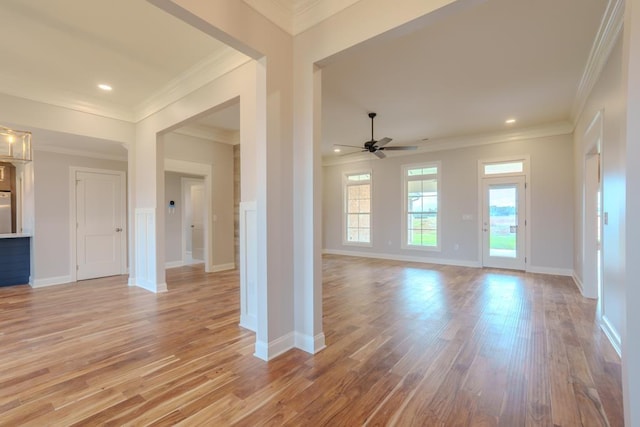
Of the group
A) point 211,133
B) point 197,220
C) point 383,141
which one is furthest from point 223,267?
point 383,141

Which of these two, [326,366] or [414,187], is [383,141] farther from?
[326,366]

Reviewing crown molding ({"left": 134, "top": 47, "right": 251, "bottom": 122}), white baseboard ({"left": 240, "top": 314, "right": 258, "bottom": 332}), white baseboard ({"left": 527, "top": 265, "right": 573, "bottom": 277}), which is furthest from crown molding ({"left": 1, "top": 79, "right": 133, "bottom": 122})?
white baseboard ({"left": 527, "top": 265, "right": 573, "bottom": 277})

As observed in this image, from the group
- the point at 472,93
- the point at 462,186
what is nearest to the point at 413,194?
the point at 462,186

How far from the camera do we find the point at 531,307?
3691 millimetres

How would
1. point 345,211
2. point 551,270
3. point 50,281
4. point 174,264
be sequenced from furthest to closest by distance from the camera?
point 345,211
point 174,264
point 551,270
point 50,281

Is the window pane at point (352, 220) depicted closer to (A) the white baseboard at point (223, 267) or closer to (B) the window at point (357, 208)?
(B) the window at point (357, 208)

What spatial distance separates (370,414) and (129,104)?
532cm

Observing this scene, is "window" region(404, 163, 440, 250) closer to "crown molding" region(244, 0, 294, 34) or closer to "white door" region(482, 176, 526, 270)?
"white door" region(482, 176, 526, 270)

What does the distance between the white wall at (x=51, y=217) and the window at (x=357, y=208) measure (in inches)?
251

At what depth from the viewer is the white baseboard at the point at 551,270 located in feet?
18.2

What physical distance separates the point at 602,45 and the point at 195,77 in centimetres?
442

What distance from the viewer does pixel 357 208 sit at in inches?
336

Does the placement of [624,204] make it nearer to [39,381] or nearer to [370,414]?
[370,414]

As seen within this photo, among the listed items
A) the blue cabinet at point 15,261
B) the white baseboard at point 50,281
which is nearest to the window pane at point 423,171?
the white baseboard at point 50,281
